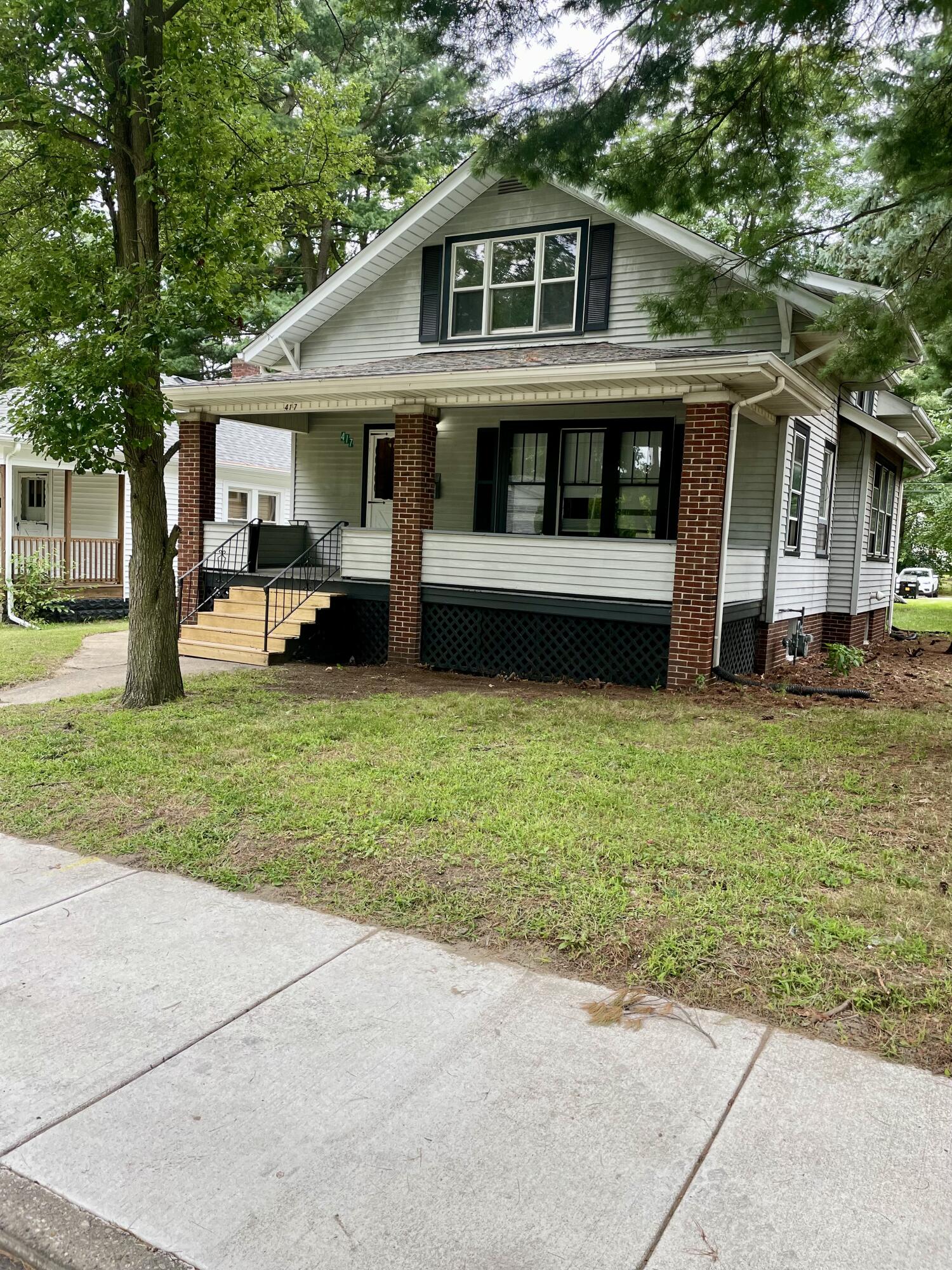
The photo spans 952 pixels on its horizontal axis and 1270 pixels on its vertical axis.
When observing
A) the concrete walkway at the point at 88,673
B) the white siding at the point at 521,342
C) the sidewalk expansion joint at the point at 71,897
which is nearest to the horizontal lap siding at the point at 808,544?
the white siding at the point at 521,342

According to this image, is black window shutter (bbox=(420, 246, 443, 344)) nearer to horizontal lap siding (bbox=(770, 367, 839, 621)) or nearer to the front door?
the front door

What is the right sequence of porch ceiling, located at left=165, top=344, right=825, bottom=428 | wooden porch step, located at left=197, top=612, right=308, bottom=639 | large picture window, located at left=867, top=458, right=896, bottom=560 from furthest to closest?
large picture window, located at left=867, top=458, right=896, bottom=560, wooden porch step, located at left=197, top=612, right=308, bottom=639, porch ceiling, located at left=165, top=344, right=825, bottom=428

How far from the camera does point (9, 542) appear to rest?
56.5 feet

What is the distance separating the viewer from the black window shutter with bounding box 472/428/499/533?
13.9 metres

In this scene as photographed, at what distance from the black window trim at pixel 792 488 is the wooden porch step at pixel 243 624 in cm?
645

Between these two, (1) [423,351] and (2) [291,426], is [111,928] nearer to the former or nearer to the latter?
(1) [423,351]

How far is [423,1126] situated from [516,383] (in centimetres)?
875

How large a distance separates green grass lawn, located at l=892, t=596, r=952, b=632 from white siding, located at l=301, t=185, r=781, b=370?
40.3 ft

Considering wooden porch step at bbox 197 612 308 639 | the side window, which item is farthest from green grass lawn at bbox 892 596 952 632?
wooden porch step at bbox 197 612 308 639

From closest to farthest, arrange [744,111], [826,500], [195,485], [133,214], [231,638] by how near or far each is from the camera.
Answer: [744,111] → [133,214] → [231,638] → [195,485] → [826,500]

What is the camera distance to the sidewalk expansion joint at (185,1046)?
9.23 ft

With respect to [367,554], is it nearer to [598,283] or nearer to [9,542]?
[598,283]

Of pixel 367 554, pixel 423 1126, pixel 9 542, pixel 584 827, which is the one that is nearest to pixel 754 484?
pixel 367 554

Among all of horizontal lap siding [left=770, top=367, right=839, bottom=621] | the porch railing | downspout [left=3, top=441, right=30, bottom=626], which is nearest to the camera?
horizontal lap siding [left=770, top=367, right=839, bottom=621]
